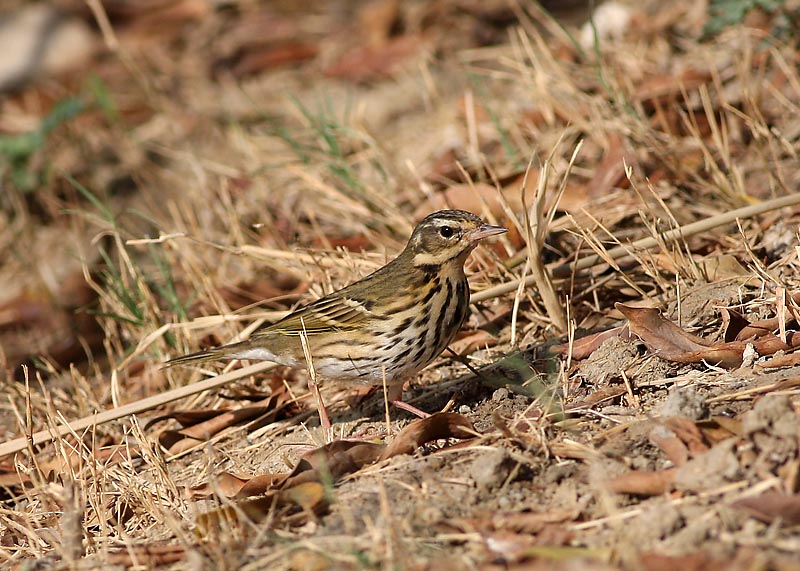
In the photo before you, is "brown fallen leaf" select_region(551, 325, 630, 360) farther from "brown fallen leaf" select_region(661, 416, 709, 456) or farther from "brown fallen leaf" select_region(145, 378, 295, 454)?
"brown fallen leaf" select_region(145, 378, 295, 454)

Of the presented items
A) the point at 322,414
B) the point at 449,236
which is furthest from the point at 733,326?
the point at 322,414

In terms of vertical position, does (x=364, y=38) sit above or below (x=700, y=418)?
above

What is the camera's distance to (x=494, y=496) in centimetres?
410

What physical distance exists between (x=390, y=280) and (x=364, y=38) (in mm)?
5688

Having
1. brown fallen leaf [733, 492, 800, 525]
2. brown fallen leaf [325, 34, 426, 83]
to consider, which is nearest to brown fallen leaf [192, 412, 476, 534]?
brown fallen leaf [733, 492, 800, 525]

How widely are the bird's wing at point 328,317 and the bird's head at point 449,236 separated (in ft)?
1.32

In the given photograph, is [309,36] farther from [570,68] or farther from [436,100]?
[570,68]

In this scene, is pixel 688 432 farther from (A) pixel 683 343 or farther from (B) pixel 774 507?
(A) pixel 683 343

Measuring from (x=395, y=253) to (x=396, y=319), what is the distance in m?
1.47

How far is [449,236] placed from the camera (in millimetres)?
5426

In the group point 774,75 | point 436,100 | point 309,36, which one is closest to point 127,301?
point 436,100

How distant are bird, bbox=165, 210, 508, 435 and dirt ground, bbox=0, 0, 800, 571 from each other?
29 centimetres

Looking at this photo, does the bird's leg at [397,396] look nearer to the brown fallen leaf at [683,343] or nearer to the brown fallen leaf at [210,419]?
the brown fallen leaf at [210,419]

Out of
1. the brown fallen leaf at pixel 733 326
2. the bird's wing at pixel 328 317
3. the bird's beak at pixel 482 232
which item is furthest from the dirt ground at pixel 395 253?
the bird's wing at pixel 328 317
